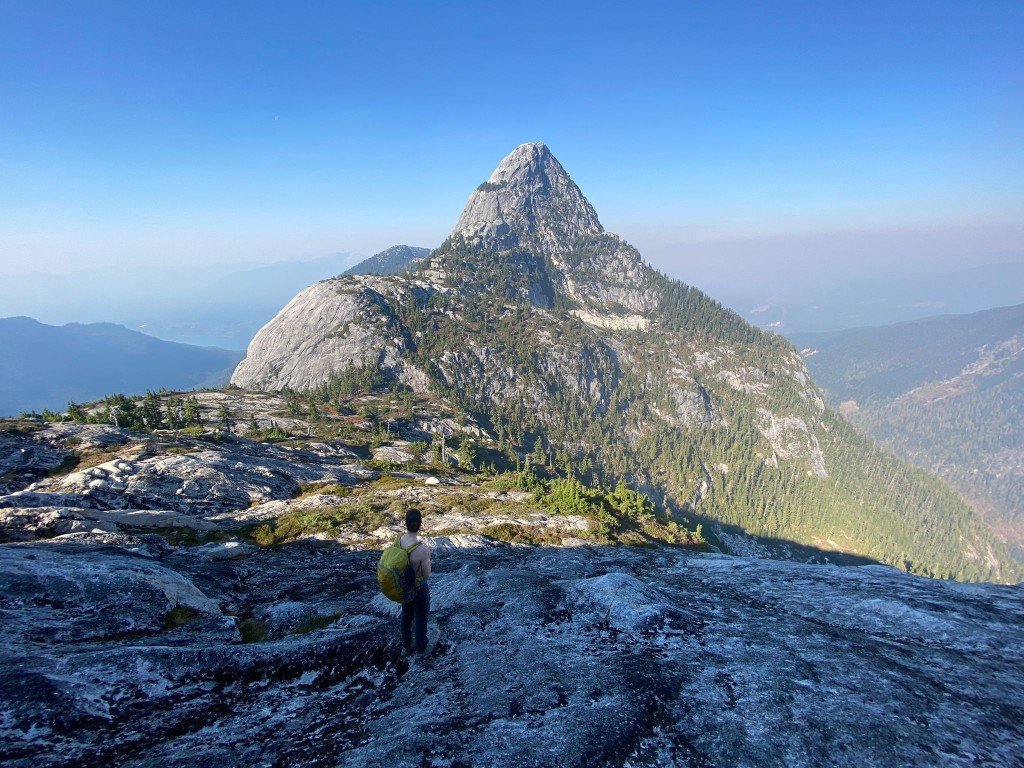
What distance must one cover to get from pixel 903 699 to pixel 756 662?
3025 millimetres

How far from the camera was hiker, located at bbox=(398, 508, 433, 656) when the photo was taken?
11422 mm

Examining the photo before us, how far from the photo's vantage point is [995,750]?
8.90 meters

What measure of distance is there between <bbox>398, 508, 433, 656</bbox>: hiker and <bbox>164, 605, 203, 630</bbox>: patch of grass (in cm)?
833

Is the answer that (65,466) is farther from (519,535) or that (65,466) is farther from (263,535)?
(519,535)

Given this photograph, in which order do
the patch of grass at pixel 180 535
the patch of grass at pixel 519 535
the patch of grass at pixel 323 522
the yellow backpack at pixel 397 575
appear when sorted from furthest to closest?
Answer: the patch of grass at pixel 323 522, the patch of grass at pixel 519 535, the patch of grass at pixel 180 535, the yellow backpack at pixel 397 575

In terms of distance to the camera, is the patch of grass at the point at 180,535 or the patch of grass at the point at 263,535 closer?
the patch of grass at the point at 180,535

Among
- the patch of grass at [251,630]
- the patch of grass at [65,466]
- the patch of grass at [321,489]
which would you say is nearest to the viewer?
the patch of grass at [251,630]

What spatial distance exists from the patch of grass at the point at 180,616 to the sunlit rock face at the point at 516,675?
9cm

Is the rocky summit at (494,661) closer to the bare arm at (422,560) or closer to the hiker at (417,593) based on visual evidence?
the hiker at (417,593)

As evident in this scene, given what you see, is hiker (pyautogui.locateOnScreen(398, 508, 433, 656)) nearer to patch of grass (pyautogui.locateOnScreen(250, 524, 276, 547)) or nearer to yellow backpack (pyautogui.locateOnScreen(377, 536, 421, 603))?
yellow backpack (pyautogui.locateOnScreen(377, 536, 421, 603))

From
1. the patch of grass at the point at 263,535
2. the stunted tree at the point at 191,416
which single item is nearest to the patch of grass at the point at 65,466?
the patch of grass at the point at 263,535

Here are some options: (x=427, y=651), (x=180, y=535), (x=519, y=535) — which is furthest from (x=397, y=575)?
(x=180, y=535)

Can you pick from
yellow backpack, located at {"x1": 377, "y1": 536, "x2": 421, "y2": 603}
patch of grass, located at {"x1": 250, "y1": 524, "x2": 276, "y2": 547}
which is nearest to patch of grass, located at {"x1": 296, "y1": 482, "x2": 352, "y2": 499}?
patch of grass, located at {"x1": 250, "y1": 524, "x2": 276, "y2": 547}

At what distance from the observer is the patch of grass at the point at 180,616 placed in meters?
14.8
